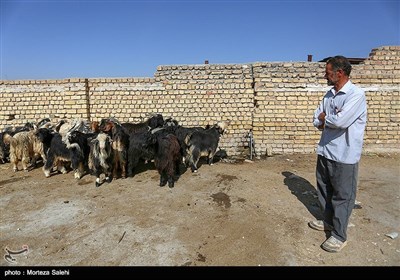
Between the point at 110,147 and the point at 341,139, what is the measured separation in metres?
4.69

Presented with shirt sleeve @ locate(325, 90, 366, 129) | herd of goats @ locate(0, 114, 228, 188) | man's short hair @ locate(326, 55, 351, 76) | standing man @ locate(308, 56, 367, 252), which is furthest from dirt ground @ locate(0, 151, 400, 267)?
man's short hair @ locate(326, 55, 351, 76)

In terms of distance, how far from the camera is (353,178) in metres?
Answer: 3.22

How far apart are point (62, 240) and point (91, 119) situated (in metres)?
5.95

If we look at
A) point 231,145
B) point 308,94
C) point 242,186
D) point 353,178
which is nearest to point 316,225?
point 353,178

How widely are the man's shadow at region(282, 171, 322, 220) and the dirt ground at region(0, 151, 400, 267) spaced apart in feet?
0.07

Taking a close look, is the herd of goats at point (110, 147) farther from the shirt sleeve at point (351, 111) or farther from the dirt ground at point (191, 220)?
the shirt sleeve at point (351, 111)

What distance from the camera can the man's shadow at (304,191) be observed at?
449cm

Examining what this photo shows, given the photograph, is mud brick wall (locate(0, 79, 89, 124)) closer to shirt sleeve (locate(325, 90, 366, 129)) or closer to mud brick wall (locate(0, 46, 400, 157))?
mud brick wall (locate(0, 46, 400, 157))

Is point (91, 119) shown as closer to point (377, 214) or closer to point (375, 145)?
point (377, 214)

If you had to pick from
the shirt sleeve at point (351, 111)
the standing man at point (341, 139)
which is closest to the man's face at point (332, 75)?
the standing man at point (341, 139)

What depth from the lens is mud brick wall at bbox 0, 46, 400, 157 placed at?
27.0 ft

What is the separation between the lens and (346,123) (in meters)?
3.07

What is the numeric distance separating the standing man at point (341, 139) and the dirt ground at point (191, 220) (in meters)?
0.51
